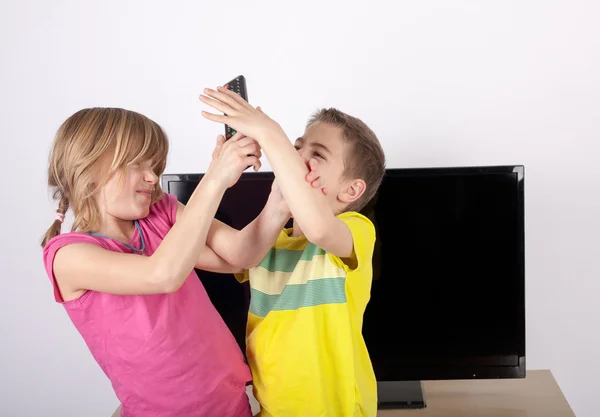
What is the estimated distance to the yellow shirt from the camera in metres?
1.37

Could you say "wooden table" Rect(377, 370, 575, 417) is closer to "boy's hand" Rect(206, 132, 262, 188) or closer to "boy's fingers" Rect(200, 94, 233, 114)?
"boy's hand" Rect(206, 132, 262, 188)

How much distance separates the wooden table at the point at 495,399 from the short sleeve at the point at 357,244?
709mm

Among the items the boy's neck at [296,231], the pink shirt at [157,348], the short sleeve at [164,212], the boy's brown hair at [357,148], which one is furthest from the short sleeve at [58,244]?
the boy's brown hair at [357,148]

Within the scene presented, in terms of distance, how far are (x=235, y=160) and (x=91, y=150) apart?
282 millimetres

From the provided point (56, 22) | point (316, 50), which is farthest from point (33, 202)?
point (316, 50)

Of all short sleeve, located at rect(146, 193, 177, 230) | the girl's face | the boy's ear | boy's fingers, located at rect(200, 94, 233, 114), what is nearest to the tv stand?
the boy's ear

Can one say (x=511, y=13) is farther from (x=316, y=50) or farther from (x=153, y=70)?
(x=153, y=70)

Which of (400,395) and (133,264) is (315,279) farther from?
(400,395)

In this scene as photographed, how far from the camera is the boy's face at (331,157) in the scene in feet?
4.80

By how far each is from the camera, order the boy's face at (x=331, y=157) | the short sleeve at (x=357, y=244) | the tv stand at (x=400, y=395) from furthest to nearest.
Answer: the tv stand at (x=400, y=395)
the boy's face at (x=331, y=157)
the short sleeve at (x=357, y=244)

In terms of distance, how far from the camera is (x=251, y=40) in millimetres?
2309

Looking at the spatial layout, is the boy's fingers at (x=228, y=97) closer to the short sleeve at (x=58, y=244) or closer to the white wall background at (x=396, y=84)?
the short sleeve at (x=58, y=244)

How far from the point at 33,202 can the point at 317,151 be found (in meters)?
1.44

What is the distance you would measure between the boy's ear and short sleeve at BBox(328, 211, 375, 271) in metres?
0.08
